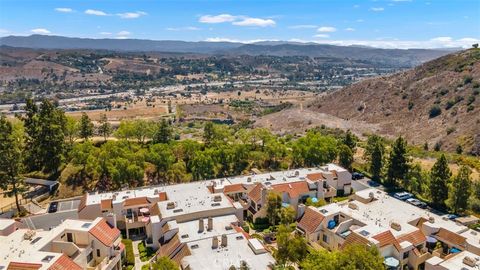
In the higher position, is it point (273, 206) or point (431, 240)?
point (273, 206)

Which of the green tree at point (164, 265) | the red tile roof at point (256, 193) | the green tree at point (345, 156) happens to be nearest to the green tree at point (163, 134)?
the red tile roof at point (256, 193)

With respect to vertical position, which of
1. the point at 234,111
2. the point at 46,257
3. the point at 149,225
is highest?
the point at 46,257

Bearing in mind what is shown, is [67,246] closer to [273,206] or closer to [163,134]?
[273,206]

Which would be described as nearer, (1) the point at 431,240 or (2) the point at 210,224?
(1) the point at 431,240

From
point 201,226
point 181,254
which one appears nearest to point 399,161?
point 201,226

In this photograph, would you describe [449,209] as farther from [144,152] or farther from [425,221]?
[144,152]

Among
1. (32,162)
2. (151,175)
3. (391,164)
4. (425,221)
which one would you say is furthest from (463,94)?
(32,162)

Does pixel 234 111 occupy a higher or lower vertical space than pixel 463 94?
lower

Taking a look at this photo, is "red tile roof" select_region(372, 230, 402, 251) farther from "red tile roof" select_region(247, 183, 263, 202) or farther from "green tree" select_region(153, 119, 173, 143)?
"green tree" select_region(153, 119, 173, 143)
